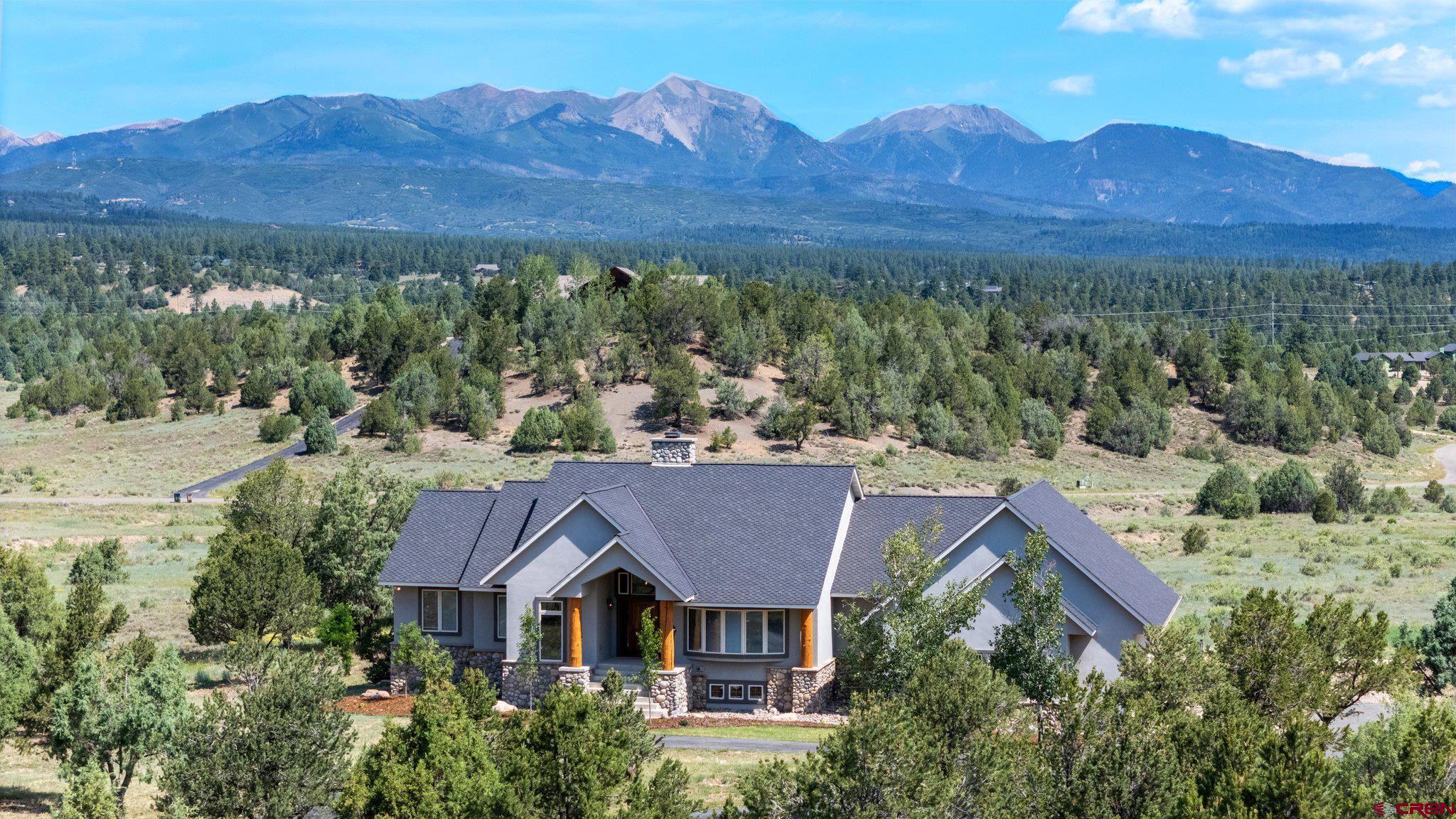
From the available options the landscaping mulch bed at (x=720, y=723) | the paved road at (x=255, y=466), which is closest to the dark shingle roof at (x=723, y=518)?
the landscaping mulch bed at (x=720, y=723)

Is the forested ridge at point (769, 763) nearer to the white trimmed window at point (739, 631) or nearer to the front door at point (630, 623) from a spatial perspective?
the white trimmed window at point (739, 631)

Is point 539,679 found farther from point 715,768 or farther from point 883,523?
point 883,523

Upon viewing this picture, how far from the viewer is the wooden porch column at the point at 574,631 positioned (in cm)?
3691

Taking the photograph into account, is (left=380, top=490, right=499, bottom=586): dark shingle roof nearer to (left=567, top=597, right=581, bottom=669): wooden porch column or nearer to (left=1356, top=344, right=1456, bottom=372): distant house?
(left=567, top=597, right=581, bottom=669): wooden porch column

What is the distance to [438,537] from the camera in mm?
40844

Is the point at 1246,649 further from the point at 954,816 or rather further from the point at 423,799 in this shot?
the point at 423,799

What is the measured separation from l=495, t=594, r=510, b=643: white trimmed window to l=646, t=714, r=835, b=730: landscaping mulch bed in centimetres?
567

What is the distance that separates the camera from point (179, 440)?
108750 mm

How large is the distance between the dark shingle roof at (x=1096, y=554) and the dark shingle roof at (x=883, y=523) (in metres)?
1.21

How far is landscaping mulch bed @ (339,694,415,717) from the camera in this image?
36375 mm

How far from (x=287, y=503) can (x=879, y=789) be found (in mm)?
34377

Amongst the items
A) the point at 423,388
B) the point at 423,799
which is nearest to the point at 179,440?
the point at 423,388

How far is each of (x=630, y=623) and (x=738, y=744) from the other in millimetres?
6771

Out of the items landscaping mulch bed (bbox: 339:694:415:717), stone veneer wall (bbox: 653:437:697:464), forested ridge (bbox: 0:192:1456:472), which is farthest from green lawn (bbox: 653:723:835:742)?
forested ridge (bbox: 0:192:1456:472)
